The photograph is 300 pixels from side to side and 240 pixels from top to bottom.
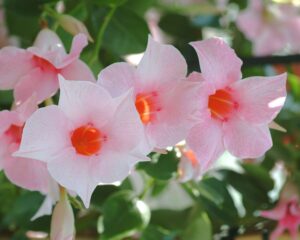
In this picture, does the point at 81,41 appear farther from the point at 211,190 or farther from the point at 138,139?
the point at 211,190

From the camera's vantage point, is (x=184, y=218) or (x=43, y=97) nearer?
(x=43, y=97)

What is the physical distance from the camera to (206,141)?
37 centimetres

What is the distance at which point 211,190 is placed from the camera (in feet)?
1.61

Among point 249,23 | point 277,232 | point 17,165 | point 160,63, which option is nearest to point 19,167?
point 17,165

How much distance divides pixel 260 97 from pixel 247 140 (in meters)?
0.03

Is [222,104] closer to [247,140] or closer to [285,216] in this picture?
[247,140]

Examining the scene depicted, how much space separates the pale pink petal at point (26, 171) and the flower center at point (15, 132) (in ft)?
0.04

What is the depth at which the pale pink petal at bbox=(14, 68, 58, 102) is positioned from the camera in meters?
0.39

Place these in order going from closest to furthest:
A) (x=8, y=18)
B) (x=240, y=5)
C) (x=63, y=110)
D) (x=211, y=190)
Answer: (x=63, y=110)
(x=211, y=190)
(x=8, y=18)
(x=240, y=5)

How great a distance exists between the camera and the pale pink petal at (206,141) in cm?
37

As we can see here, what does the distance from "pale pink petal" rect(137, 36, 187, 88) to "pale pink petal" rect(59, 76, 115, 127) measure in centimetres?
3

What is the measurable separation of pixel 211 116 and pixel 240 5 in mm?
357

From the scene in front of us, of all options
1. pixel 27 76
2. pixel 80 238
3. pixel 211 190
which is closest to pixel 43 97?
pixel 27 76

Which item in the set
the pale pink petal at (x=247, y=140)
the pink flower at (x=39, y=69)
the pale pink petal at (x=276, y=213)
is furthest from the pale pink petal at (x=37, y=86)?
the pale pink petal at (x=276, y=213)
